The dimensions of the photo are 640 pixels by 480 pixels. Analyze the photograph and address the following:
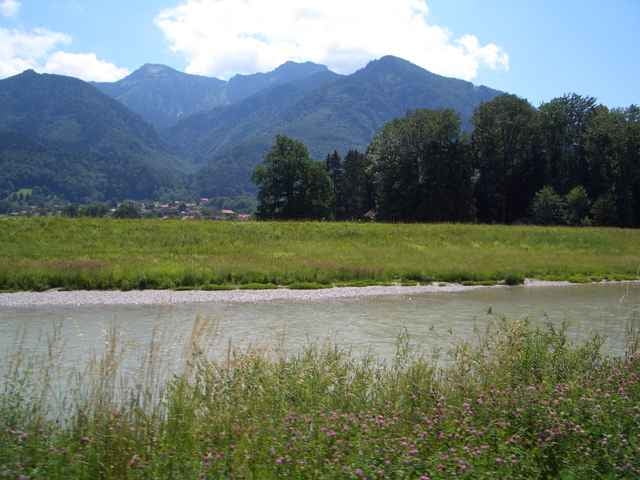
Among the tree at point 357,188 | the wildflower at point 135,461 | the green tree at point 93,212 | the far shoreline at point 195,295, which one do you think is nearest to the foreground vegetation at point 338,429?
the wildflower at point 135,461

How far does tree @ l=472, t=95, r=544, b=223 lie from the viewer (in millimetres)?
80688

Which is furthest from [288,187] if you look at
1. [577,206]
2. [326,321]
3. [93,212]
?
[326,321]

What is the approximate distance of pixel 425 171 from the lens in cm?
7825

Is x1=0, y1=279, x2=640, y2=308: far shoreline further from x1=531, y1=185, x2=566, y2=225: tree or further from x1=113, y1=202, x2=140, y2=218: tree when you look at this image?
x1=531, y1=185, x2=566, y2=225: tree

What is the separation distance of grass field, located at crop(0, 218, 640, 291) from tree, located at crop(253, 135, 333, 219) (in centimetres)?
3330

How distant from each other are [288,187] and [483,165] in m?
27.9

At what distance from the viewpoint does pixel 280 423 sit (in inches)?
263

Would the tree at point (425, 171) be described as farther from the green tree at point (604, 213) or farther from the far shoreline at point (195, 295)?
the far shoreline at point (195, 295)

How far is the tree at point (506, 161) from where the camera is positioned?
265ft

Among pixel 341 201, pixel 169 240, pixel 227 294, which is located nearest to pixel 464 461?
pixel 227 294

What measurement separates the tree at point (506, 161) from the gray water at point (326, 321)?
5517 centimetres

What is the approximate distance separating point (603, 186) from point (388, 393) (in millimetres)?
78574

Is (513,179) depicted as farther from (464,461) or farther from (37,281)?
(464,461)

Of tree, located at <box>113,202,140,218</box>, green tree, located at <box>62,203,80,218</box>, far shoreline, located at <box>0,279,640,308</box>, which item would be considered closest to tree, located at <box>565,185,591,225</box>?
far shoreline, located at <box>0,279,640,308</box>
